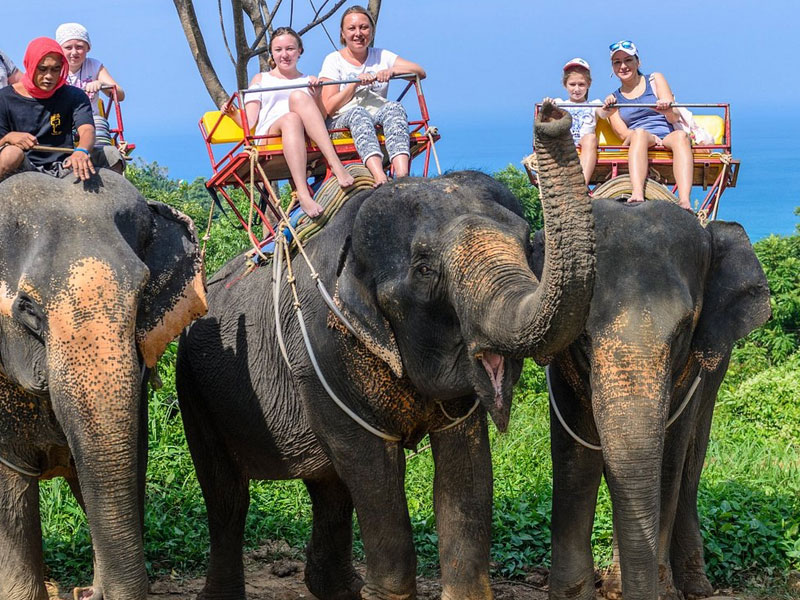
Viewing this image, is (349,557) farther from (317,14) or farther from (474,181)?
(317,14)

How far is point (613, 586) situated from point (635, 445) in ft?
5.65

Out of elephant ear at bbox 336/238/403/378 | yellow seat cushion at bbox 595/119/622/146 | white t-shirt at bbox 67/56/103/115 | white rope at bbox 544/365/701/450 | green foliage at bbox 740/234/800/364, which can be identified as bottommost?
white rope at bbox 544/365/701/450

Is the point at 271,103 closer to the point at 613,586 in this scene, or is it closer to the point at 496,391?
the point at 496,391

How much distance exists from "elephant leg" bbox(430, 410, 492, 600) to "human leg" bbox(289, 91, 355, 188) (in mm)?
1255

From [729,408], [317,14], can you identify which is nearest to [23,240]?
[729,408]

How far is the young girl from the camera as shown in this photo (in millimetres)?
6785

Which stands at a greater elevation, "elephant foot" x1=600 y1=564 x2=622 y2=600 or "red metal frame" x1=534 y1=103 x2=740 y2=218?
"red metal frame" x1=534 y1=103 x2=740 y2=218

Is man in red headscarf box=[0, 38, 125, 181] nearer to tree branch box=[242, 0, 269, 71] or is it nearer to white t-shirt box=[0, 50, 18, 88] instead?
white t-shirt box=[0, 50, 18, 88]

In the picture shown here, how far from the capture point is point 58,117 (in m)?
5.96

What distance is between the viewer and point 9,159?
5.58 m

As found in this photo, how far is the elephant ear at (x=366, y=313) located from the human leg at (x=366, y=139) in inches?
29.3

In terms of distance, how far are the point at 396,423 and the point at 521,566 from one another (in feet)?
6.22

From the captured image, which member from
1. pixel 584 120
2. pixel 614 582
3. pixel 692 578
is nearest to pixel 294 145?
pixel 584 120

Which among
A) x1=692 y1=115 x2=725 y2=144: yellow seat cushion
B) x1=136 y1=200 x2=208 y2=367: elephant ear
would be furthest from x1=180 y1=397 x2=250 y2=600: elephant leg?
x1=692 y1=115 x2=725 y2=144: yellow seat cushion
